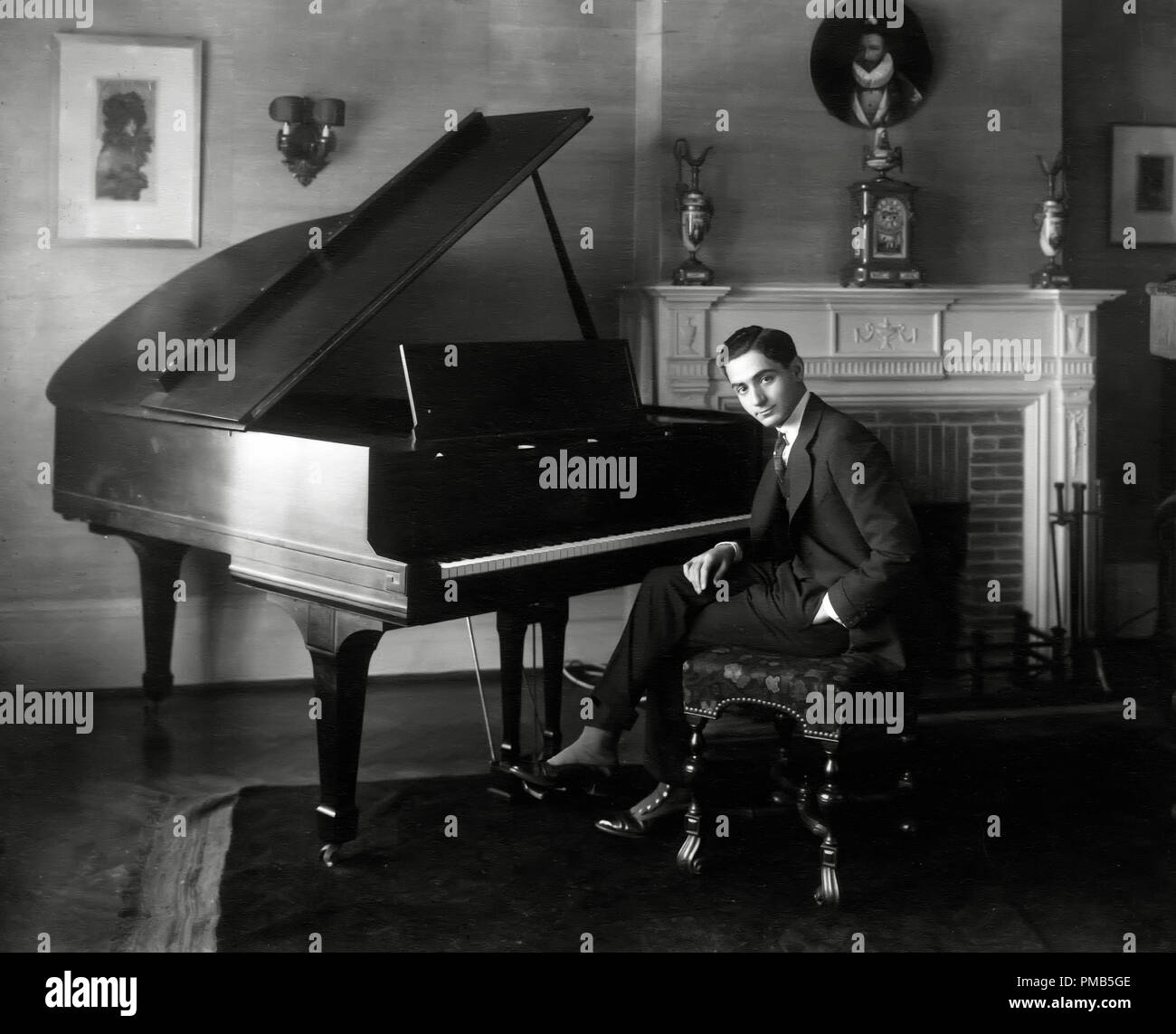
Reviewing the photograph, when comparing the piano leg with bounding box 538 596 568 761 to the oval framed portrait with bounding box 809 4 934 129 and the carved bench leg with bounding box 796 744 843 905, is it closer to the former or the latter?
the carved bench leg with bounding box 796 744 843 905

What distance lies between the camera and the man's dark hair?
2.78 m

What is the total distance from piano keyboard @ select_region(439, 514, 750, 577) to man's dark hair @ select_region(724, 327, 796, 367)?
571mm

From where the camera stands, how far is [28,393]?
4.23 meters

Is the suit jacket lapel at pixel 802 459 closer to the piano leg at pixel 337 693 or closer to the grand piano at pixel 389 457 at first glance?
the grand piano at pixel 389 457

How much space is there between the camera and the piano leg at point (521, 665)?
3.36m

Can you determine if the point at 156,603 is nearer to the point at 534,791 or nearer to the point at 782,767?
the point at 534,791

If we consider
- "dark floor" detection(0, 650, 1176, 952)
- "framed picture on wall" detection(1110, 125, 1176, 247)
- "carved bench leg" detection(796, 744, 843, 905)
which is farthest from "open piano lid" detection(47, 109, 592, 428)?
"framed picture on wall" detection(1110, 125, 1176, 247)

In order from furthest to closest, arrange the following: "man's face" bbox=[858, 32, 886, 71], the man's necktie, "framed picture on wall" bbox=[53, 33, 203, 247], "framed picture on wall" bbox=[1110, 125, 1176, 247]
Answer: "framed picture on wall" bbox=[1110, 125, 1176, 247] → "man's face" bbox=[858, 32, 886, 71] → "framed picture on wall" bbox=[53, 33, 203, 247] → the man's necktie

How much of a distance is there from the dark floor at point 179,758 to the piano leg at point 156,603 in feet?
0.36

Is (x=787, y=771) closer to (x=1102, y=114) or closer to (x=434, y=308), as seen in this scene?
(x=434, y=308)

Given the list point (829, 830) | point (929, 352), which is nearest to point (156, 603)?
point (829, 830)

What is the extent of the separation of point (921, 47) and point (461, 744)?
9.86 feet

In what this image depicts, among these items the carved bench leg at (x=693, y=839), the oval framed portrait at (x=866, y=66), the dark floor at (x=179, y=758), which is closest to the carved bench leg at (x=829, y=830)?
the carved bench leg at (x=693, y=839)
